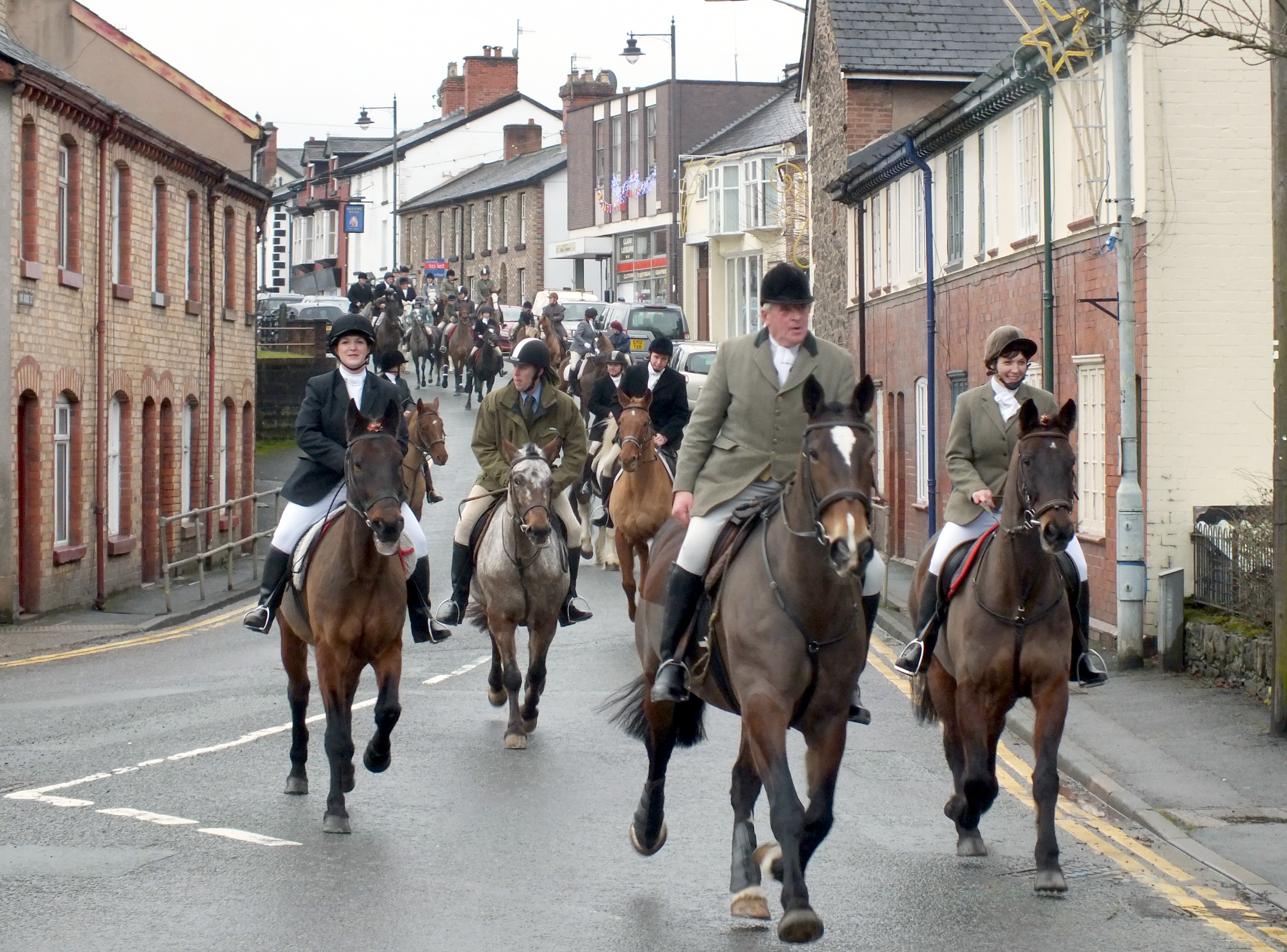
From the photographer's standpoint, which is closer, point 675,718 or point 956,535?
point 675,718

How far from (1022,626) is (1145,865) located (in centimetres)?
134

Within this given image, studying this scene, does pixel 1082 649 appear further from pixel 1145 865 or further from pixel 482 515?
pixel 482 515

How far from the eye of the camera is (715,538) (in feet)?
26.7

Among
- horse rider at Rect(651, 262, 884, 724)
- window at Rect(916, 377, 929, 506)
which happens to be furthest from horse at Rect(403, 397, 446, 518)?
horse rider at Rect(651, 262, 884, 724)

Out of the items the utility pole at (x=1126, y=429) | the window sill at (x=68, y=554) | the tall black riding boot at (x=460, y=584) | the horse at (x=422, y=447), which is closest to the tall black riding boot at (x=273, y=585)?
the tall black riding boot at (x=460, y=584)

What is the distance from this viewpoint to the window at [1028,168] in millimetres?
22734

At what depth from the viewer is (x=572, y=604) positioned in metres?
13.2

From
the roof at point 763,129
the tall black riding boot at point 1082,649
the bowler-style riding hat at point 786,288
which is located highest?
the roof at point 763,129

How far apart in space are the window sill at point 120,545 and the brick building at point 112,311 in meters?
0.04

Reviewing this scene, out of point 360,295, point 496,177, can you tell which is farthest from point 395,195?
point 360,295

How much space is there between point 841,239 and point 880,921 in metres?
31.5

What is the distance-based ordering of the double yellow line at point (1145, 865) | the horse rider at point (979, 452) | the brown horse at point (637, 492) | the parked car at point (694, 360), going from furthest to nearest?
1. the parked car at point (694, 360)
2. the brown horse at point (637, 492)
3. the horse rider at point (979, 452)
4. the double yellow line at point (1145, 865)

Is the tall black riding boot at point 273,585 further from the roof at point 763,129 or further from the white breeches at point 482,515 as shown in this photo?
the roof at point 763,129

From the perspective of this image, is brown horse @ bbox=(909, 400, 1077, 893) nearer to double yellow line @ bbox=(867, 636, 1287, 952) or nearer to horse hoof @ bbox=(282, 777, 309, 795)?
double yellow line @ bbox=(867, 636, 1287, 952)
